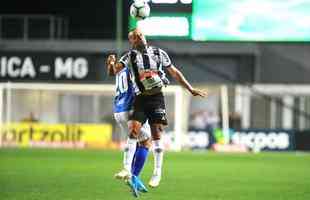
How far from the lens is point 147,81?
1151 centimetres

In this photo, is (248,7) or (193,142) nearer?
(248,7)

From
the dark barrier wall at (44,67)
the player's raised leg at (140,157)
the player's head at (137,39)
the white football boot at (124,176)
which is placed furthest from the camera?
the dark barrier wall at (44,67)

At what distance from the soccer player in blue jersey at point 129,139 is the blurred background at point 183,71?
12.4 meters

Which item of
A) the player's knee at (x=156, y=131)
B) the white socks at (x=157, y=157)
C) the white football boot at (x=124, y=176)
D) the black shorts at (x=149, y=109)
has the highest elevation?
the black shorts at (x=149, y=109)

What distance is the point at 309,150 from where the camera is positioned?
2911cm

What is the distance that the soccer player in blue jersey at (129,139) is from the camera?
38.0ft

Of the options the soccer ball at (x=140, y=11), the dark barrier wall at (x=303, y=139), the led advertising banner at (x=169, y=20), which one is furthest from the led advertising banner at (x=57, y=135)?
the soccer ball at (x=140, y=11)

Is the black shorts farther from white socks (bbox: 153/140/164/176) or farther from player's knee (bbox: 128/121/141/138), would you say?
white socks (bbox: 153/140/164/176)

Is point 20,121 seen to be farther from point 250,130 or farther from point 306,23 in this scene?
point 306,23

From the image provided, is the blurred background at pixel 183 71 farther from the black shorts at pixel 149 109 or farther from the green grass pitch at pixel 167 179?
the black shorts at pixel 149 109

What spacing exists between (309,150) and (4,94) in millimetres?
9352

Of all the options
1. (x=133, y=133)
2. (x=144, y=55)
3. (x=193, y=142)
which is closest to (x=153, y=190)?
(x=133, y=133)

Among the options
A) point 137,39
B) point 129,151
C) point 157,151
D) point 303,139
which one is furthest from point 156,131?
point 303,139

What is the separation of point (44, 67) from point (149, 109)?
2015 cm
